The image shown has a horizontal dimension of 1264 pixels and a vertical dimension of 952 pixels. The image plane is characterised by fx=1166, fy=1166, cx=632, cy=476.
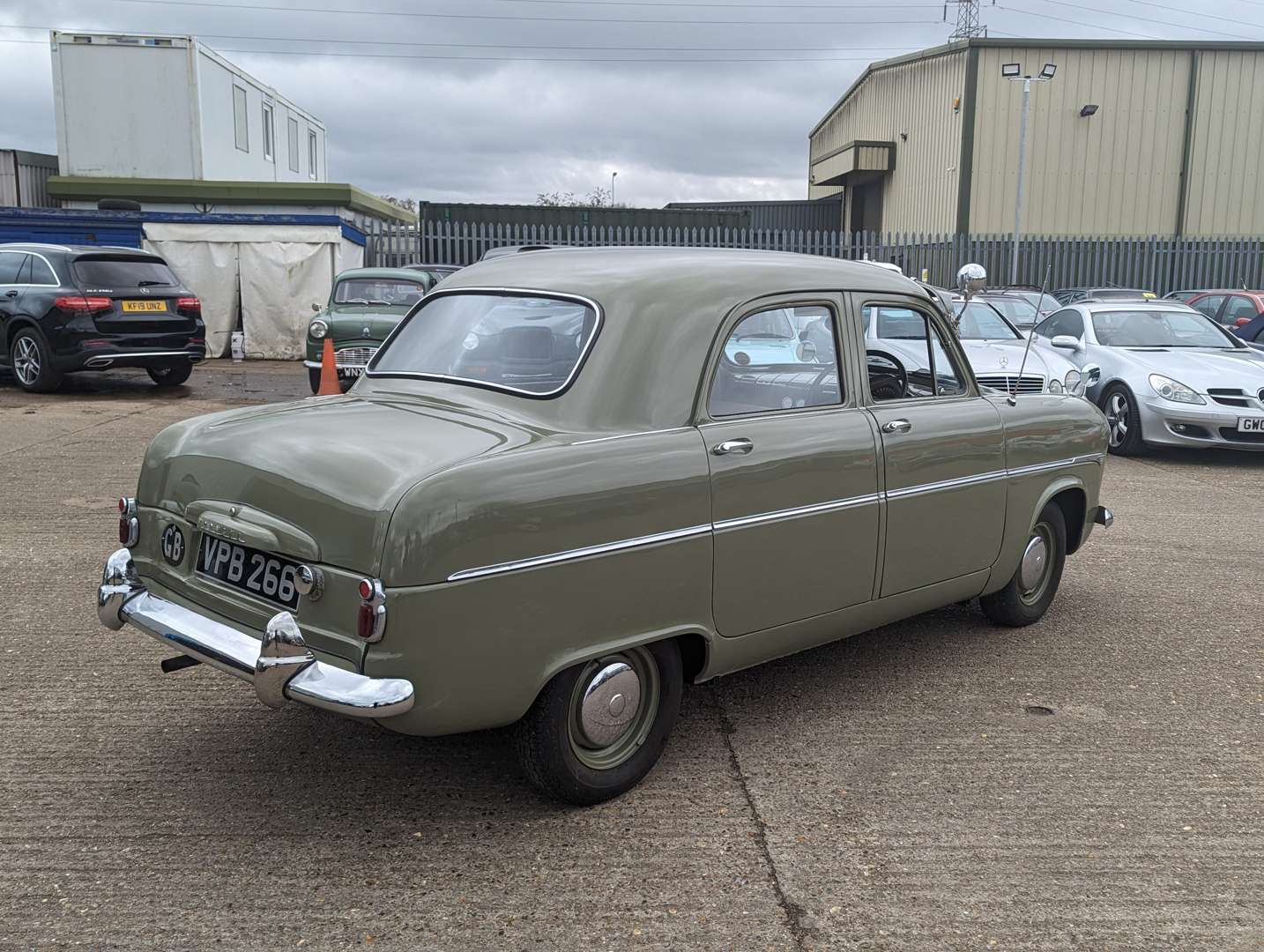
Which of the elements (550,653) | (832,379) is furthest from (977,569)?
(550,653)

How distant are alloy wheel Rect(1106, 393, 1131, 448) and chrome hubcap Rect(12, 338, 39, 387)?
11.6 meters

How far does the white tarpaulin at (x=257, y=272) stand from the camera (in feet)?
62.3

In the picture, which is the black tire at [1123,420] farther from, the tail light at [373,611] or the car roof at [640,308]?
the tail light at [373,611]

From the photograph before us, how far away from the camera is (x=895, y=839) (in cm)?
348

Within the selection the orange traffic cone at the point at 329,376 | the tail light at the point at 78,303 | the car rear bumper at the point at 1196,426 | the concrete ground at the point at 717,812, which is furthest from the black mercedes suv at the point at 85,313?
the car rear bumper at the point at 1196,426

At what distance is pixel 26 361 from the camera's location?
528 inches

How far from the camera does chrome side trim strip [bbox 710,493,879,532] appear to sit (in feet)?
12.4

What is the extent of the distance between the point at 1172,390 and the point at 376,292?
350 inches

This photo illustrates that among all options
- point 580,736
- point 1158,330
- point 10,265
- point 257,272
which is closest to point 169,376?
point 10,265

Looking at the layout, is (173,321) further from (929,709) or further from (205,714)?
(929,709)

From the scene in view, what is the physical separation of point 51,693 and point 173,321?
9.95 metres

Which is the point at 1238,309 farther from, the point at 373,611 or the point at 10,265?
the point at 373,611

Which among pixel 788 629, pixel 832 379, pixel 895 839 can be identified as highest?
pixel 832 379

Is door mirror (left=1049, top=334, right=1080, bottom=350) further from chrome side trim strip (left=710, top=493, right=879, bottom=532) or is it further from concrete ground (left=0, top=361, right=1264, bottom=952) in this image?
chrome side trim strip (left=710, top=493, right=879, bottom=532)
